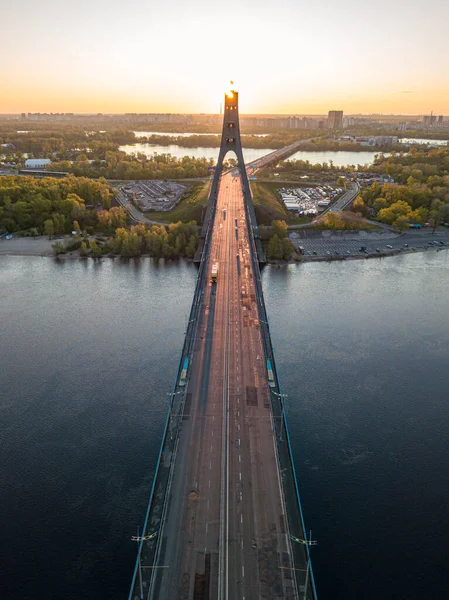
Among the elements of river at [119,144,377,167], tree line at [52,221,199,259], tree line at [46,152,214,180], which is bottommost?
tree line at [52,221,199,259]

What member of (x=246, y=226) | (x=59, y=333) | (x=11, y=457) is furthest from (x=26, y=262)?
(x=11, y=457)

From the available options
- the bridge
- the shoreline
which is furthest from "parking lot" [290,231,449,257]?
the bridge

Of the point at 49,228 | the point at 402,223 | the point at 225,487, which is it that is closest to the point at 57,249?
the point at 49,228

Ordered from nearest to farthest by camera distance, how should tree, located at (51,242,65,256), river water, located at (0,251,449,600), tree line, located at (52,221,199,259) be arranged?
river water, located at (0,251,449,600) → tree line, located at (52,221,199,259) → tree, located at (51,242,65,256)

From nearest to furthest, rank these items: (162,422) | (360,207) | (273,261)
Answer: (162,422) < (273,261) < (360,207)

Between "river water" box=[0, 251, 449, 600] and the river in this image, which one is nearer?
"river water" box=[0, 251, 449, 600]

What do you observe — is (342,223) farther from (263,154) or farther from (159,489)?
(263,154)

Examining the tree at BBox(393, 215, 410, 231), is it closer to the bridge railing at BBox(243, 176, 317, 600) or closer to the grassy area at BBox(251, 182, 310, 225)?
the grassy area at BBox(251, 182, 310, 225)
